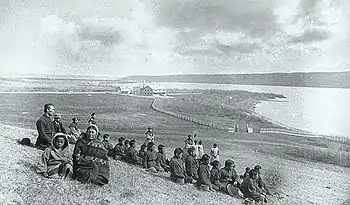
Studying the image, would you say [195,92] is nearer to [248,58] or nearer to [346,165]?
[248,58]

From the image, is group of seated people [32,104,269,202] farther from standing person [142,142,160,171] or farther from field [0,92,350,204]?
field [0,92,350,204]

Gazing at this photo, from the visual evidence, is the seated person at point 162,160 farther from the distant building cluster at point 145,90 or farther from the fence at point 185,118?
the distant building cluster at point 145,90

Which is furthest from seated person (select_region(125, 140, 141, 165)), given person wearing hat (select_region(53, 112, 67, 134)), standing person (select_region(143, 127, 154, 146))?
person wearing hat (select_region(53, 112, 67, 134))

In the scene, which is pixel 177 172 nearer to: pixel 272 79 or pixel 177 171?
pixel 177 171

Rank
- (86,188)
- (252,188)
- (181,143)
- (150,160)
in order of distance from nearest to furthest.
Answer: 1. (86,188)
2. (252,188)
3. (150,160)
4. (181,143)

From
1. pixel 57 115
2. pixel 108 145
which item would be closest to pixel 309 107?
pixel 108 145

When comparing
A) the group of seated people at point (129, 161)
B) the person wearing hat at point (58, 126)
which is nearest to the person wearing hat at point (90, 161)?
the group of seated people at point (129, 161)

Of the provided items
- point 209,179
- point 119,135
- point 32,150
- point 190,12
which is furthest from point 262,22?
point 32,150
